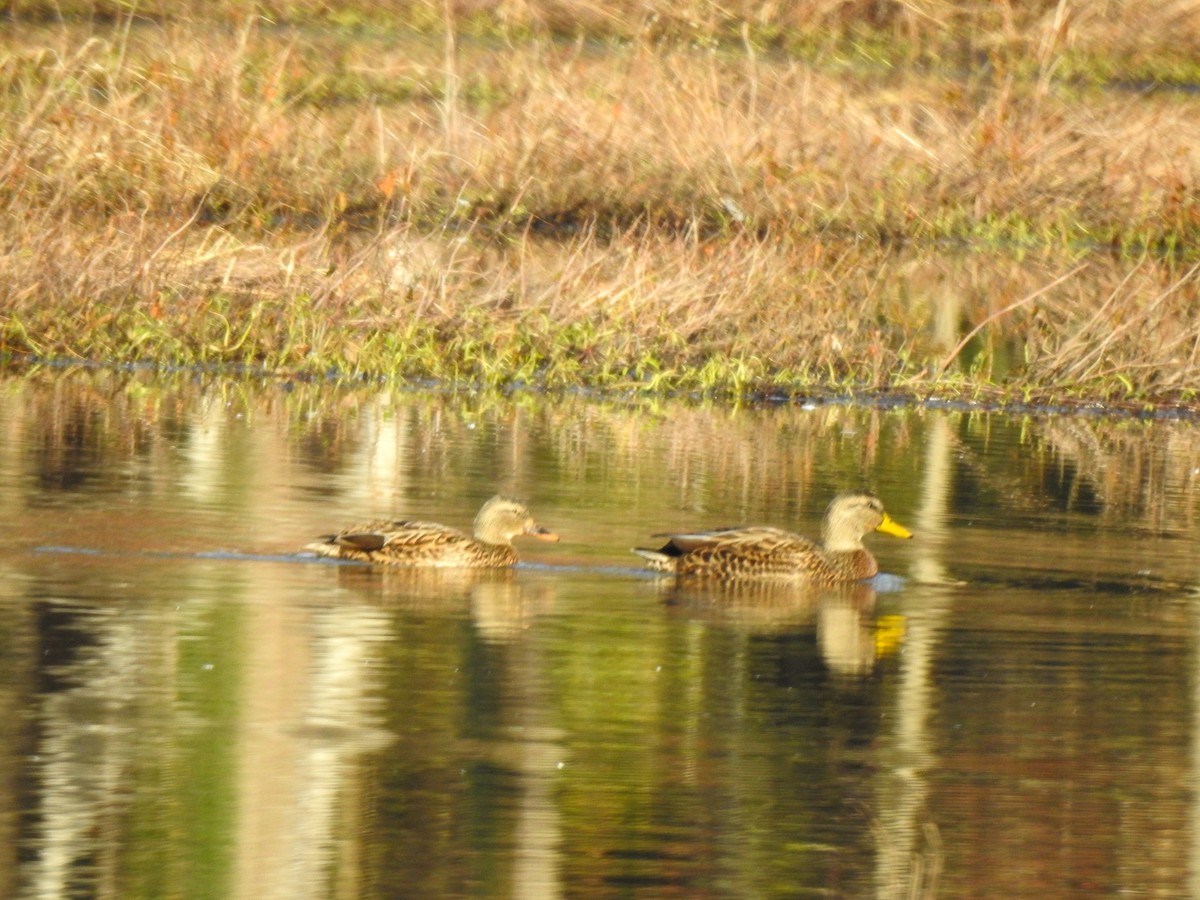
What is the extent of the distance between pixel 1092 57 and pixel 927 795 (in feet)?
113

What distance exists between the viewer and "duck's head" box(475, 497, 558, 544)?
1211 centimetres

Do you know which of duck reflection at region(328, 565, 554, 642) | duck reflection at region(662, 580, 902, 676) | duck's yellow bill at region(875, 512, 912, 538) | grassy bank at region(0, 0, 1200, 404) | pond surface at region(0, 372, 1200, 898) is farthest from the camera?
grassy bank at region(0, 0, 1200, 404)

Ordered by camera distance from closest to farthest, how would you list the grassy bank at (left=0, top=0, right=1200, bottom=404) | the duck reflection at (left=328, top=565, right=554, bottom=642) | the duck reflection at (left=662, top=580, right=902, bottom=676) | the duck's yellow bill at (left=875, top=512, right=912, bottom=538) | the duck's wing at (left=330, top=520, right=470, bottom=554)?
the duck reflection at (left=662, top=580, right=902, bottom=676)
the duck reflection at (left=328, top=565, right=554, bottom=642)
the duck's wing at (left=330, top=520, right=470, bottom=554)
the duck's yellow bill at (left=875, top=512, right=912, bottom=538)
the grassy bank at (left=0, top=0, right=1200, bottom=404)

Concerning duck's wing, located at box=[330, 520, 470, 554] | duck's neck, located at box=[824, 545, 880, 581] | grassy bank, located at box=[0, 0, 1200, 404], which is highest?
grassy bank, located at box=[0, 0, 1200, 404]

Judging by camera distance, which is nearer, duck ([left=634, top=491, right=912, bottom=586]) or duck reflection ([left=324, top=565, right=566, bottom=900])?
duck reflection ([left=324, top=565, right=566, bottom=900])

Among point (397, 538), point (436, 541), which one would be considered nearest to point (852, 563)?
point (436, 541)

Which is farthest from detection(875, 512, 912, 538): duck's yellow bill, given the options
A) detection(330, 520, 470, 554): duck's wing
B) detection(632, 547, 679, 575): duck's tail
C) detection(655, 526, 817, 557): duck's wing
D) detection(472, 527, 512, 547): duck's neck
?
detection(330, 520, 470, 554): duck's wing

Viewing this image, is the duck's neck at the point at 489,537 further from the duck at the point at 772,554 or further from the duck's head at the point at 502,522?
the duck at the point at 772,554

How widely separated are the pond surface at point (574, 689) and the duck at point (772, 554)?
0.15 metres

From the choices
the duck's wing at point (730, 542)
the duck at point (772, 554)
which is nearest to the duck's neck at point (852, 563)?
the duck at point (772, 554)

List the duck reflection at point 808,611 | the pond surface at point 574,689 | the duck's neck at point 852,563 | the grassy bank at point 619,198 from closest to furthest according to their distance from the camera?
the pond surface at point 574,689 → the duck reflection at point 808,611 → the duck's neck at point 852,563 → the grassy bank at point 619,198

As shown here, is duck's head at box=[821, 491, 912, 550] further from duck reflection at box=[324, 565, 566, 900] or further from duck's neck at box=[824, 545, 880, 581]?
duck reflection at box=[324, 565, 566, 900]

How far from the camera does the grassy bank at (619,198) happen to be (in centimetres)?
2048

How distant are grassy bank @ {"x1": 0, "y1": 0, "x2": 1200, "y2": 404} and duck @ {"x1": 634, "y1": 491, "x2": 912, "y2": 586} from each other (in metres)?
6.22
